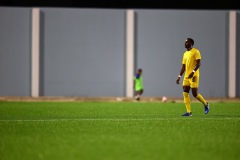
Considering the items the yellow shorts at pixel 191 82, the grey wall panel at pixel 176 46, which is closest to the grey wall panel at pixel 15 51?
the grey wall panel at pixel 176 46

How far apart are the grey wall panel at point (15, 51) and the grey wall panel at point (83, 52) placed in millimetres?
959

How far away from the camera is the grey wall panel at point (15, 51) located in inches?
1202

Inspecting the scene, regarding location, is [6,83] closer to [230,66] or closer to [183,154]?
[230,66]

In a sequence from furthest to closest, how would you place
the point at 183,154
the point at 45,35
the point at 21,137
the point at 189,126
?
1. the point at 45,35
2. the point at 189,126
3. the point at 21,137
4. the point at 183,154

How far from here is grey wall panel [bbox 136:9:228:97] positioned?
3116cm

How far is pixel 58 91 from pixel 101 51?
11.7 ft

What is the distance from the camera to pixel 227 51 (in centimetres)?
3134

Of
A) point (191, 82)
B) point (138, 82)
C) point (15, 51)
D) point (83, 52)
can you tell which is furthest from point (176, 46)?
point (191, 82)

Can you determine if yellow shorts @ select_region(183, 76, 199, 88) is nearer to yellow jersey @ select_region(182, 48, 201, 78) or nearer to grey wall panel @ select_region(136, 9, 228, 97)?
yellow jersey @ select_region(182, 48, 201, 78)

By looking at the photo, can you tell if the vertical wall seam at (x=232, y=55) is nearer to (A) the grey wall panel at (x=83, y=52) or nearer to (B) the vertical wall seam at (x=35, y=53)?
(A) the grey wall panel at (x=83, y=52)

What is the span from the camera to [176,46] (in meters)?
31.3

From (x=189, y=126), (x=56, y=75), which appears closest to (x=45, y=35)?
(x=56, y=75)

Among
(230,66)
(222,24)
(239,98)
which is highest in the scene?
(222,24)

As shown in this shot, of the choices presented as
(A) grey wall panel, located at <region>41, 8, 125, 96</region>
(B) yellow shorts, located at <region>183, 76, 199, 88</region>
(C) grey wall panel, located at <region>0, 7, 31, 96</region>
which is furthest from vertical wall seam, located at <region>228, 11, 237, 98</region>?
(B) yellow shorts, located at <region>183, 76, 199, 88</region>
